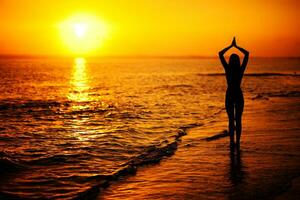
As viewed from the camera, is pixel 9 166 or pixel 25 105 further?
pixel 25 105

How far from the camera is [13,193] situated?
6.68 metres

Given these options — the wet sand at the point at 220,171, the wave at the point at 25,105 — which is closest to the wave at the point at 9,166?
the wet sand at the point at 220,171

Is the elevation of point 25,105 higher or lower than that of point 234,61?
lower

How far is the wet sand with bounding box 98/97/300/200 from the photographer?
6129 millimetres

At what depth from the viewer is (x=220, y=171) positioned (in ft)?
24.1

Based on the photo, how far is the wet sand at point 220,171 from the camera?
6129 millimetres

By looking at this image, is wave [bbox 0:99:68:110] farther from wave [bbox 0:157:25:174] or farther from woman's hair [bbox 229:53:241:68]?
woman's hair [bbox 229:53:241:68]

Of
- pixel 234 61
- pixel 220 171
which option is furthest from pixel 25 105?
pixel 220 171

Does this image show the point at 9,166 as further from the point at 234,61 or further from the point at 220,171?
the point at 234,61

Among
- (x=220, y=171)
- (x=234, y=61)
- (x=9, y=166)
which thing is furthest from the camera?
(x=9, y=166)

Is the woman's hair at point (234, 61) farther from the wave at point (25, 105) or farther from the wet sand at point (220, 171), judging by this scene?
the wave at point (25, 105)

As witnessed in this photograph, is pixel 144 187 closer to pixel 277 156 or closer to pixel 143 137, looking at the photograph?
pixel 277 156

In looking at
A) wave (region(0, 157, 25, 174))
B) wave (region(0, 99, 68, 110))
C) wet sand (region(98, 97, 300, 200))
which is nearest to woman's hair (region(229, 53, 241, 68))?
wet sand (region(98, 97, 300, 200))

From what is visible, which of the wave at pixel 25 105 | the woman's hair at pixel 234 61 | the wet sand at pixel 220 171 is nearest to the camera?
the wet sand at pixel 220 171
